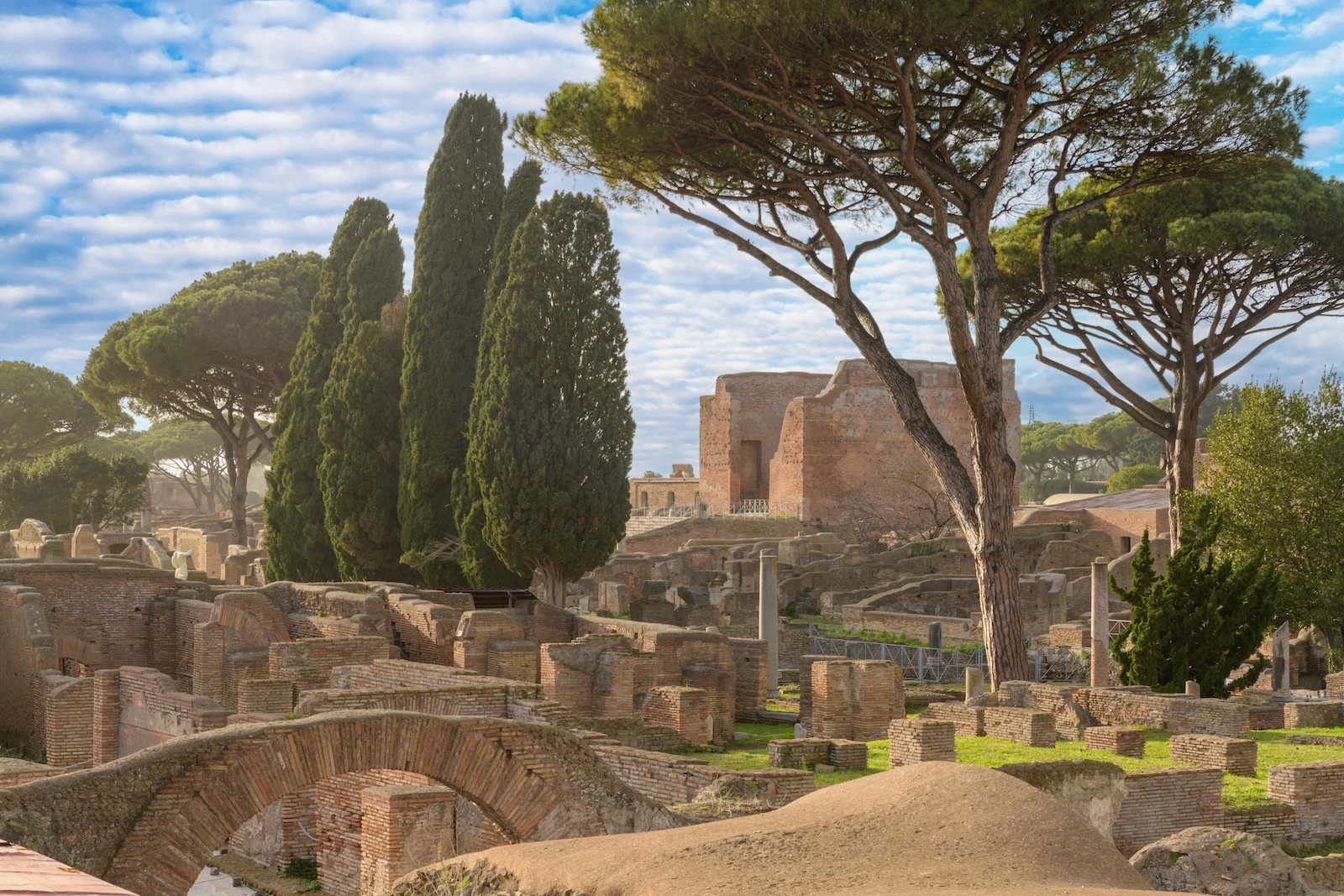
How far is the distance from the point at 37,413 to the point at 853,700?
127ft

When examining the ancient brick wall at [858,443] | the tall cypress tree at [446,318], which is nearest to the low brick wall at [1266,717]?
the tall cypress tree at [446,318]

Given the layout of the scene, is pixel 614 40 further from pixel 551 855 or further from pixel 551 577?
pixel 551 855

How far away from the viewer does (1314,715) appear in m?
15.1

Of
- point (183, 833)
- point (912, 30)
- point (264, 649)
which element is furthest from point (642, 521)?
point (183, 833)

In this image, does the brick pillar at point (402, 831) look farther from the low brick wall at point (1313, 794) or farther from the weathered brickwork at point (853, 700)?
the low brick wall at point (1313, 794)

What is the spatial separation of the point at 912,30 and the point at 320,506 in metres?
15.7

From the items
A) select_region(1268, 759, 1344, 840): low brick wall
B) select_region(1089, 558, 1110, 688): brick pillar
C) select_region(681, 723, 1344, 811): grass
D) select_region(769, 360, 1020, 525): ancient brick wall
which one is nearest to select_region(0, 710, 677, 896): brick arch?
select_region(681, 723, 1344, 811): grass

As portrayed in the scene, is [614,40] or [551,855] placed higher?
[614,40]

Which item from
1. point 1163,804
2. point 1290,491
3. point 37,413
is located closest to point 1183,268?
point 1290,491

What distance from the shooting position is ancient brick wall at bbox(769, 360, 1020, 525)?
42406 millimetres

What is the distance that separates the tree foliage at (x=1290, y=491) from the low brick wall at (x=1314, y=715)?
18.4 ft

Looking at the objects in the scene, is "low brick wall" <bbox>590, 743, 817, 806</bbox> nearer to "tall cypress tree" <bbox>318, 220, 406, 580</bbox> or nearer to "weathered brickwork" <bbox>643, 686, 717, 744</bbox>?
"weathered brickwork" <bbox>643, 686, 717, 744</bbox>

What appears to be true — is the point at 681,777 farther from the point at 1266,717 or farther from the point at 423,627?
the point at 1266,717

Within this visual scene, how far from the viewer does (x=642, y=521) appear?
42.9 meters
